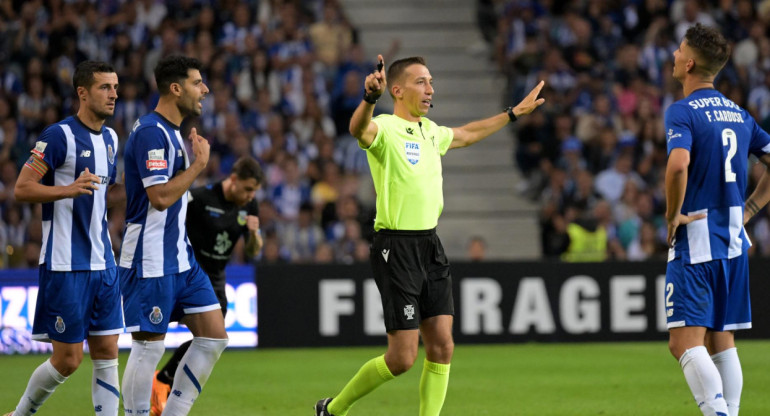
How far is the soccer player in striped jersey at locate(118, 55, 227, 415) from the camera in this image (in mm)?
6469

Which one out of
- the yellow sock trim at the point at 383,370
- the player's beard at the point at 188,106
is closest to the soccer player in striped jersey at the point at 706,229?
the yellow sock trim at the point at 383,370

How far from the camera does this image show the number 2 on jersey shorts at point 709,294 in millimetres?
6160

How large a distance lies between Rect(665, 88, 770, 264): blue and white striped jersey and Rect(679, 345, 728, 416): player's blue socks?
1.82 feet

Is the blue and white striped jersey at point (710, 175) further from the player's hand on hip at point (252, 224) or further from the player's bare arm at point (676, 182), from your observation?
the player's hand on hip at point (252, 224)

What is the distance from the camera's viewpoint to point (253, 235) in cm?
911

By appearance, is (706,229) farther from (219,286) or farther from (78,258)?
(219,286)

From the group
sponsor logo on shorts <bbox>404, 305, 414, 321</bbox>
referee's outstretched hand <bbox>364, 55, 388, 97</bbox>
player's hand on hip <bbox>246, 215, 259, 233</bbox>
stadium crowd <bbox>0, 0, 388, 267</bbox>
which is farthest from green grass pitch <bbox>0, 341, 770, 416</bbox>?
referee's outstretched hand <bbox>364, 55, 388, 97</bbox>

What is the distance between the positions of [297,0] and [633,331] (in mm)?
9530

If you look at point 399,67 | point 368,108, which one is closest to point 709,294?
point 368,108

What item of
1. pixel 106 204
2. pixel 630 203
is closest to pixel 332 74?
pixel 630 203

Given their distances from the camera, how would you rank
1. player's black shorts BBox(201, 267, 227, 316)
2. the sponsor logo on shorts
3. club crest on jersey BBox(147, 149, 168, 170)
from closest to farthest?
club crest on jersey BBox(147, 149, 168, 170)
the sponsor logo on shorts
player's black shorts BBox(201, 267, 227, 316)

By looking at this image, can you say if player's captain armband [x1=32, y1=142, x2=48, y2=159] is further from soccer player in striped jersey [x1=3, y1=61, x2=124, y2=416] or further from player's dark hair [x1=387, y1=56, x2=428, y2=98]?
player's dark hair [x1=387, y1=56, x2=428, y2=98]

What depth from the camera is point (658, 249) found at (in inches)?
655

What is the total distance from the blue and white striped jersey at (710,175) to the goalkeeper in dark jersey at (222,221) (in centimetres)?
402
